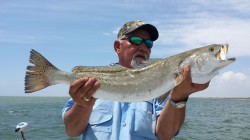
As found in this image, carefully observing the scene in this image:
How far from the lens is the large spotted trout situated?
3.64 m

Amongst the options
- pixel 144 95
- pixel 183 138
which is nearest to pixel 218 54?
pixel 144 95

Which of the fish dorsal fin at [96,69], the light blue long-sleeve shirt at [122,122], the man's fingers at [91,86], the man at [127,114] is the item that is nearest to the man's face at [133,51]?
the man at [127,114]

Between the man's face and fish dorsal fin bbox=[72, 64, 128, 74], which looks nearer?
fish dorsal fin bbox=[72, 64, 128, 74]

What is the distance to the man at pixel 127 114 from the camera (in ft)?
13.5

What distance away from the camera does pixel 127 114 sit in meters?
4.45

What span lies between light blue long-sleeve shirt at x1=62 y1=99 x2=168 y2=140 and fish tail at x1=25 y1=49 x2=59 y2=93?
2.65ft

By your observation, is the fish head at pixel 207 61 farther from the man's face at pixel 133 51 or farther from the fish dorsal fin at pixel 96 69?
the man's face at pixel 133 51

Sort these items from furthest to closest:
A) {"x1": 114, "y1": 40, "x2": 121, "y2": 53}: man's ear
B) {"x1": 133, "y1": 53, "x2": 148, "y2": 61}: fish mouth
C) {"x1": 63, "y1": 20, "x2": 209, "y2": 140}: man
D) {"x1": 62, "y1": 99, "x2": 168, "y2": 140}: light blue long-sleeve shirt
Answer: {"x1": 114, "y1": 40, "x2": 121, "y2": 53}: man's ear < {"x1": 133, "y1": 53, "x2": 148, "y2": 61}: fish mouth < {"x1": 62, "y1": 99, "x2": 168, "y2": 140}: light blue long-sleeve shirt < {"x1": 63, "y1": 20, "x2": 209, "y2": 140}: man

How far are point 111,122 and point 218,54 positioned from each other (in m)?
1.71

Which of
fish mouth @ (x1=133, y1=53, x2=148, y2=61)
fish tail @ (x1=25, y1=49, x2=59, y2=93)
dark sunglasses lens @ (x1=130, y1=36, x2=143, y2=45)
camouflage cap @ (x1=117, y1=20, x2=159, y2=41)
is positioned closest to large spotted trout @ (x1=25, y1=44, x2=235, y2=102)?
fish tail @ (x1=25, y1=49, x2=59, y2=93)

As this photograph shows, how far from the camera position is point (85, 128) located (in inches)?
179

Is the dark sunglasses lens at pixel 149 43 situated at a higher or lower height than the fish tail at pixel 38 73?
higher

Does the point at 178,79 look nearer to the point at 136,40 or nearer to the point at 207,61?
the point at 207,61

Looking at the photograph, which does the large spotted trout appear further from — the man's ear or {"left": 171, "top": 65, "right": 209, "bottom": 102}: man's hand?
the man's ear
